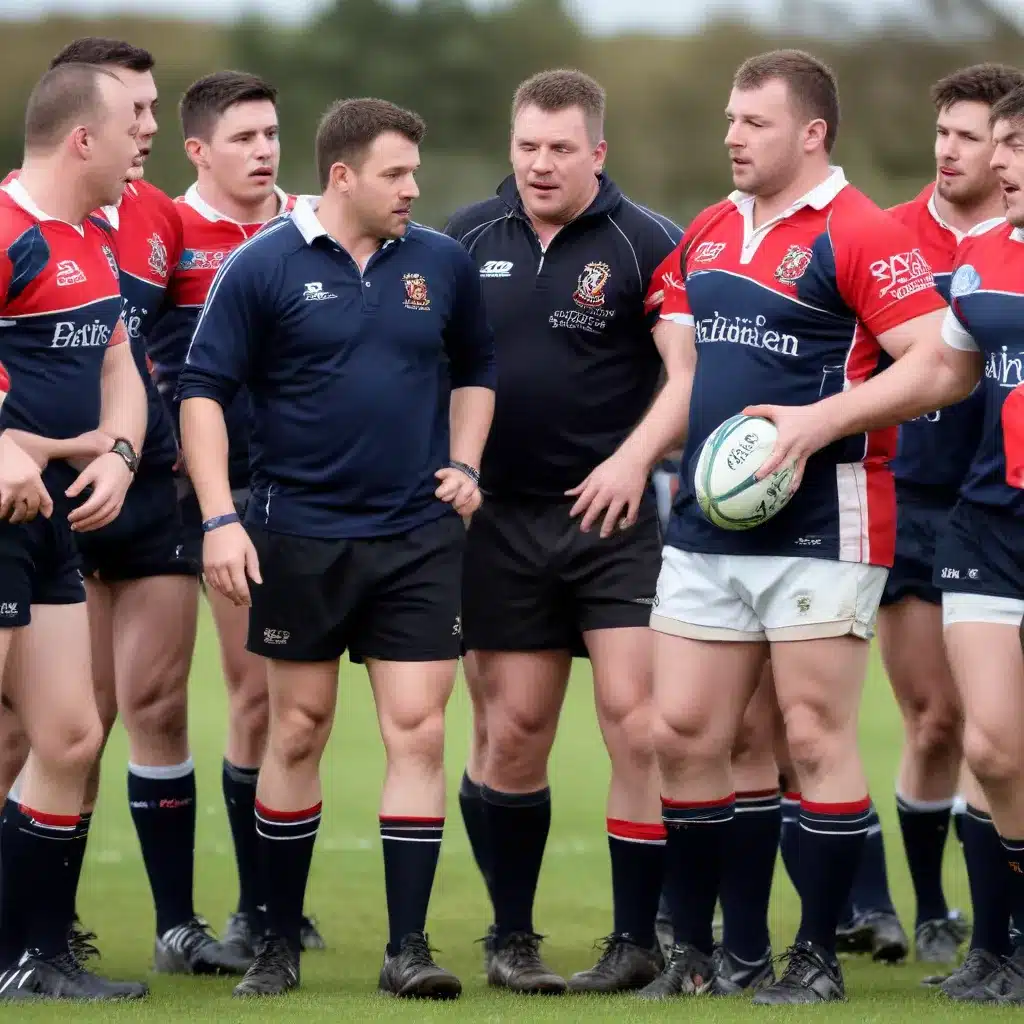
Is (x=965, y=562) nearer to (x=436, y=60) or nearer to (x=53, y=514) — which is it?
(x=53, y=514)

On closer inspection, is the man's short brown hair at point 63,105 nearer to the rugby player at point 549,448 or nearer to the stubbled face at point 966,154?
the rugby player at point 549,448

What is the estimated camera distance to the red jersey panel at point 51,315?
509 centimetres

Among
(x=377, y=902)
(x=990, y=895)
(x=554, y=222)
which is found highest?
(x=554, y=222)

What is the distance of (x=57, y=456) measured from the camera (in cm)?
522

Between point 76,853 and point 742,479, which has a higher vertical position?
point 742,479

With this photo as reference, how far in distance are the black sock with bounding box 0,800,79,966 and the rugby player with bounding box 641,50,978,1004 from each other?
1590 millimetres

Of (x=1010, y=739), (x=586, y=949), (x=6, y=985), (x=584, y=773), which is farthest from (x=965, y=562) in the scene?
(x=584, y=773)

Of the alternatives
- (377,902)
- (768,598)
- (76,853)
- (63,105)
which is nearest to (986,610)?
(768,598)

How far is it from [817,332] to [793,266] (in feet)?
0.59

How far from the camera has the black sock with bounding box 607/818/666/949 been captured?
565cm

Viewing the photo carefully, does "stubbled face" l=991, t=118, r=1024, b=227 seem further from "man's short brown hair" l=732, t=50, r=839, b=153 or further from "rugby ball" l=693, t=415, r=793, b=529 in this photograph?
"rugby ball" l=693, t=415, r=793, b=529

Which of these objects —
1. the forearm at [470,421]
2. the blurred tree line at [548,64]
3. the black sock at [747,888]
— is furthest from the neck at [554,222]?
the blurred tree line at [548,64]

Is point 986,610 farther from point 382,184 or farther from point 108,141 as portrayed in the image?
point 108,141

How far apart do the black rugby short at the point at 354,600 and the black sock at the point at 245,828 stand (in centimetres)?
114
